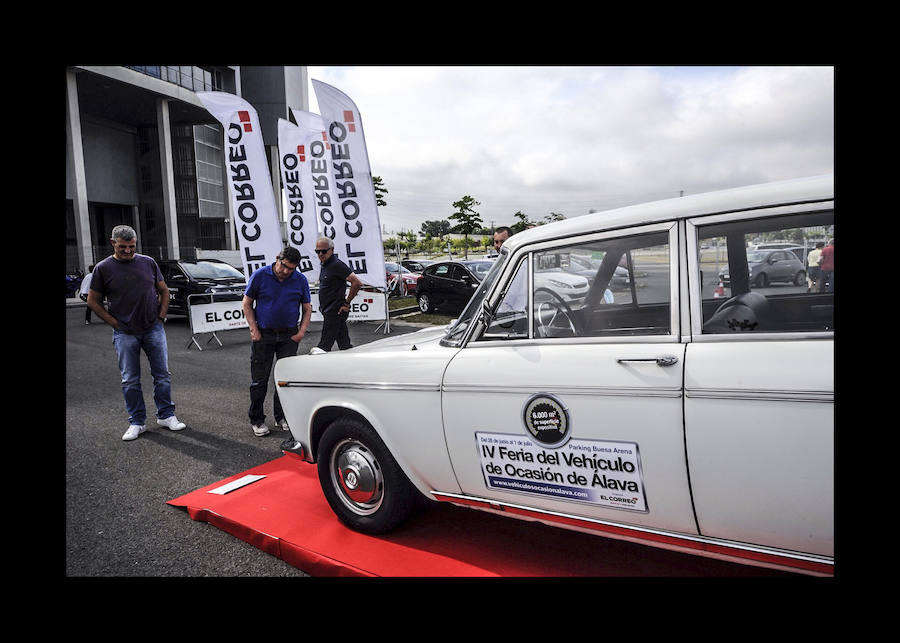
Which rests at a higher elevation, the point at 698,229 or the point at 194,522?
the point at 698,229

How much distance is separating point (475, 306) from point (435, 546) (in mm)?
1259

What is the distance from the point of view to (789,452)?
1804 mm

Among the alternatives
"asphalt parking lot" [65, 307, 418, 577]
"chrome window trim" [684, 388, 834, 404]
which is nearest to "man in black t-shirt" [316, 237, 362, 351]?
"asphalt parking lot" [65, 307, 418, 577]

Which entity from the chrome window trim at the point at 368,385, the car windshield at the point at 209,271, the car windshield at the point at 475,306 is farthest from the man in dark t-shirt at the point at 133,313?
the car windshield at the point at 209,271

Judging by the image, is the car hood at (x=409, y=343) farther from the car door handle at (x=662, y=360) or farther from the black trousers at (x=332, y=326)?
the black trousers at (x=332, y=326)

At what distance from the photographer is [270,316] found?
5.05 metres

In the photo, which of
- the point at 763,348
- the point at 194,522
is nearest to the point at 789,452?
the point at 763,348

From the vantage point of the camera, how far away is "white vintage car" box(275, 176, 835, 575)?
185 centimetres

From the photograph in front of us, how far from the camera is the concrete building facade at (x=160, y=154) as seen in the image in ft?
95.8

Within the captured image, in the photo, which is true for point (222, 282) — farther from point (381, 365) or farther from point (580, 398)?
point (580, 398)
